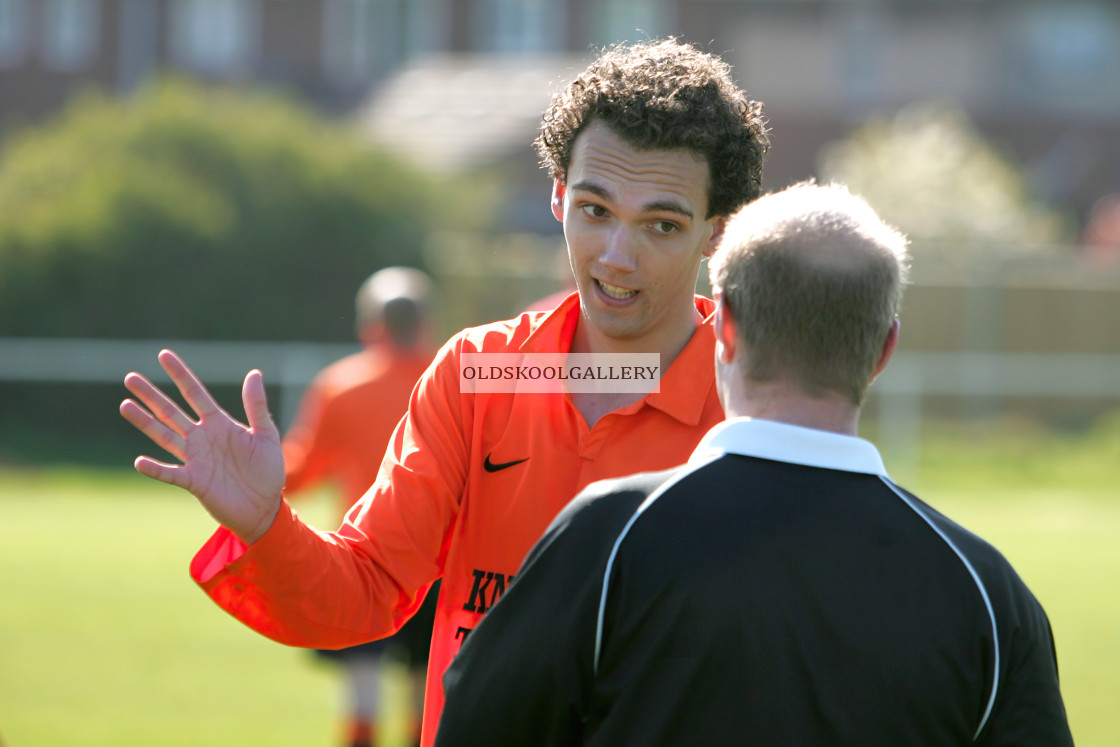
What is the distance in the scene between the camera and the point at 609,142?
259 cm

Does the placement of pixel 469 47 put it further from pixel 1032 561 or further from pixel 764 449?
pixel 764 449

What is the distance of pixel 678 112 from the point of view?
2568mm

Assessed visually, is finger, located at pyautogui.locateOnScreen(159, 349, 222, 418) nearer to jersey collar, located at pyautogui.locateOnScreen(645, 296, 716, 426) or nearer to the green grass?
jersey collar, located at pyautogui.locateOnScreen(645, 296, 716, 426)

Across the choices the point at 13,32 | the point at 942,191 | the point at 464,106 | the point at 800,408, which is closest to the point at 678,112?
the point at 800,408

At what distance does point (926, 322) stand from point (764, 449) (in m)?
17.0

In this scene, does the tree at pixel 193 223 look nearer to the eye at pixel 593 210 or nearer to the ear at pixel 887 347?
the eye at pixel 593 210

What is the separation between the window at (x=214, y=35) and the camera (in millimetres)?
27172

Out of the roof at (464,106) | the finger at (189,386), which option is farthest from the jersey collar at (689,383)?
the roof at (464,106)

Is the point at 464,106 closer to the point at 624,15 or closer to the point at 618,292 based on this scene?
the point at 624,15

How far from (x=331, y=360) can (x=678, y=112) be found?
46.4 feet

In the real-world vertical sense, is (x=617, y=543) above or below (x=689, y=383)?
below

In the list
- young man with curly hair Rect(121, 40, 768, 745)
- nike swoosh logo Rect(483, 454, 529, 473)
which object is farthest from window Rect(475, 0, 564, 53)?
nike swoosh logo Rect(483, 454, 529, 473)

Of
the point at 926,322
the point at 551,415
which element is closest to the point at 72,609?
the point at 551,415

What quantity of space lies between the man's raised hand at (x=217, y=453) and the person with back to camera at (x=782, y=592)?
521mm
